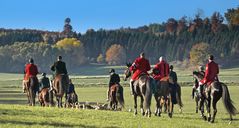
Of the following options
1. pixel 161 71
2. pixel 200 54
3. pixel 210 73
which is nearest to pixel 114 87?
pixel 161 71

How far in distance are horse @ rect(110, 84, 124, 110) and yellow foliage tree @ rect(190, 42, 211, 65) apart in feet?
436

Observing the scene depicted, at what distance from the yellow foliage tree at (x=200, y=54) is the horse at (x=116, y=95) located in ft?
436

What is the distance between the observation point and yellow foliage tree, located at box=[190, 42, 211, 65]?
164900mm

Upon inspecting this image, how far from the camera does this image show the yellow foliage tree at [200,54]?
165m

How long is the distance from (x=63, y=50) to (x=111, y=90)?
159 meters

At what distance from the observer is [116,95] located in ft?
94.4

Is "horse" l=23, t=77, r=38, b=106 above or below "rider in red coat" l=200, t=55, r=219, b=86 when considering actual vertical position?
Result: below

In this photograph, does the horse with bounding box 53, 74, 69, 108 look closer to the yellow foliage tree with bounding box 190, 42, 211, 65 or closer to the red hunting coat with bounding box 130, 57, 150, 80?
the red hunting coat with bounding box 130, 57, 150, 80

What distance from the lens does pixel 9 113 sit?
65.3 ft

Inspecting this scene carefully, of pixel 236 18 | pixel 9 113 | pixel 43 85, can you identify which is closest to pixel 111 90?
pixel 43 85

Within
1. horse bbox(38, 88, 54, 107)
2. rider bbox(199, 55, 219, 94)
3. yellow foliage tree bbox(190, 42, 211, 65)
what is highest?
yellow foliage tree bbox(190, 42, 211, 65)

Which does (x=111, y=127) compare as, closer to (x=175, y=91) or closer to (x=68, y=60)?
(x=175, y=91)

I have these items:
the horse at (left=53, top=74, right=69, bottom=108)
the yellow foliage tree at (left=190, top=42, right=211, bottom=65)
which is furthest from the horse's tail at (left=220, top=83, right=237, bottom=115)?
the yellow foliage tree at (left=190, top=42, right=211, bottom=65)

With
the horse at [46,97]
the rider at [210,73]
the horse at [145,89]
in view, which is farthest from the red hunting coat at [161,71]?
the horse at [46,97]
